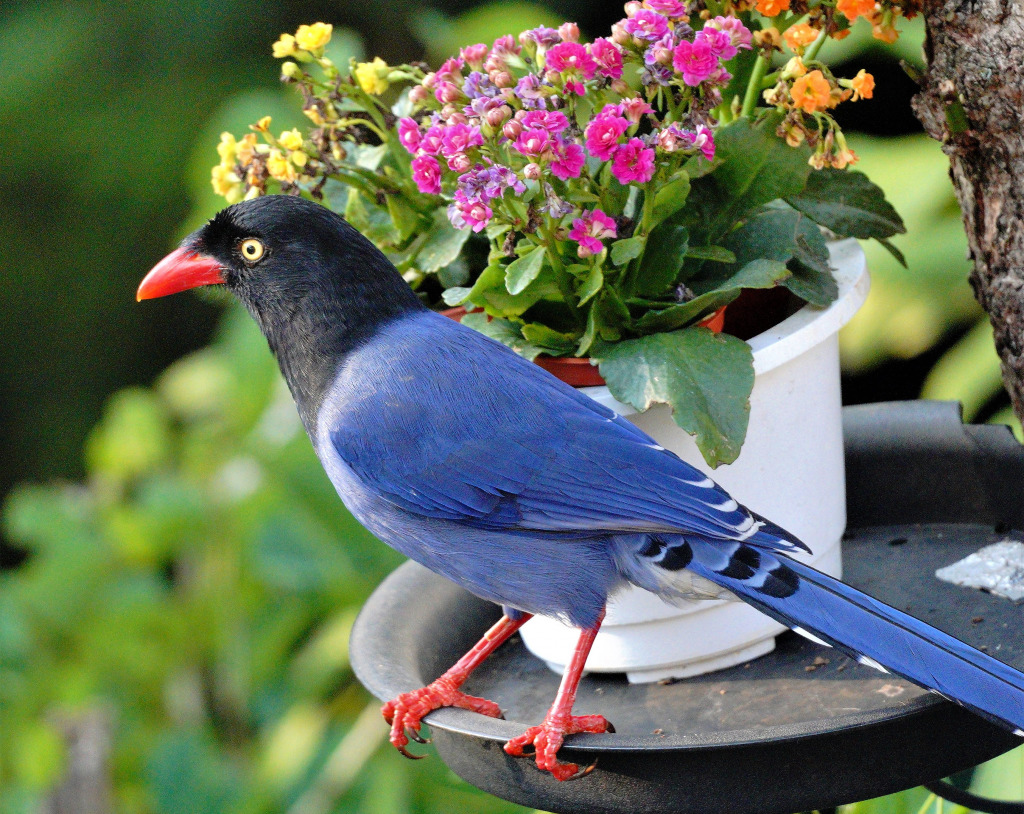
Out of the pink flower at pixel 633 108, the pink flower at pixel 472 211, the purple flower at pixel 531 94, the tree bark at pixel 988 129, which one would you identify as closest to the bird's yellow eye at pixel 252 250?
the pink flower at pixel 472 211

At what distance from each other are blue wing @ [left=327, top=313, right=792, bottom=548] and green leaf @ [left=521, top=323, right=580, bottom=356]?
0.04m

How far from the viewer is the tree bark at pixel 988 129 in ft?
4.99

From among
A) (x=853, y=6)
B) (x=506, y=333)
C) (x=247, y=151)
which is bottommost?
(x=506, y=333)

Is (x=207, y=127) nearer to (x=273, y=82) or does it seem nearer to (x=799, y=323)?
(x=273, y=82)

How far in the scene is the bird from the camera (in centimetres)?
145

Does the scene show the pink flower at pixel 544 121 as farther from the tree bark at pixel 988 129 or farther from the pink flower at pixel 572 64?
the tree bark at pixel 988 129

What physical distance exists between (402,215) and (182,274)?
337mm

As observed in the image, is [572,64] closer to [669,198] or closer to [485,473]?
[669,198]

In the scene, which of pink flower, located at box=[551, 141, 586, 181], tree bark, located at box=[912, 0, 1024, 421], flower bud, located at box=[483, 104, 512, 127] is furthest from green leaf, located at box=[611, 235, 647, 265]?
tree bark, located at box=[912, 0, 1024, 421]

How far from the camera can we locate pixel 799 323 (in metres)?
1.61

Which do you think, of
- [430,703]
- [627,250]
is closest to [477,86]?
[627,250]

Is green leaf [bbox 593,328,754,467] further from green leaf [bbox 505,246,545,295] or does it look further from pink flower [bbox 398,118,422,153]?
pink flower [bbox 398,118,422,153]

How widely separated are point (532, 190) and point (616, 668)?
27.3 inches

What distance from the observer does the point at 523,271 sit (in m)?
1.50
